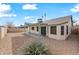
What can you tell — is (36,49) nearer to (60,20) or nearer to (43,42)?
(43,42)

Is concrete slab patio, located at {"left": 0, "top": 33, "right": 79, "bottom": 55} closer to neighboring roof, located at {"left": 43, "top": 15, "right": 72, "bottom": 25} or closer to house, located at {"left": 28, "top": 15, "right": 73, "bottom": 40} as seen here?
house, located at {"left": 28, "top": 15, "right": 73, "bottom": 40}

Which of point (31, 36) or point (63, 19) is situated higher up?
point (63, 19)

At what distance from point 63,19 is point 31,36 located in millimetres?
461

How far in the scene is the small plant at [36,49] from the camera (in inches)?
98.4

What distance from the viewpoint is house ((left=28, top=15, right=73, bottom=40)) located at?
8.25 ft

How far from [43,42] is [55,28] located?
9.3 inches

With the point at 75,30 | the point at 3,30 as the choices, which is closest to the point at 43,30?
the point at 75,30

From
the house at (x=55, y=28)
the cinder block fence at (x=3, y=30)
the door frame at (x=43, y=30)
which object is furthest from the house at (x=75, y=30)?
the cinder block fence at (x=3, y=30)

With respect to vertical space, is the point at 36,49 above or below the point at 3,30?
below

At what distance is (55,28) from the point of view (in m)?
2.53
